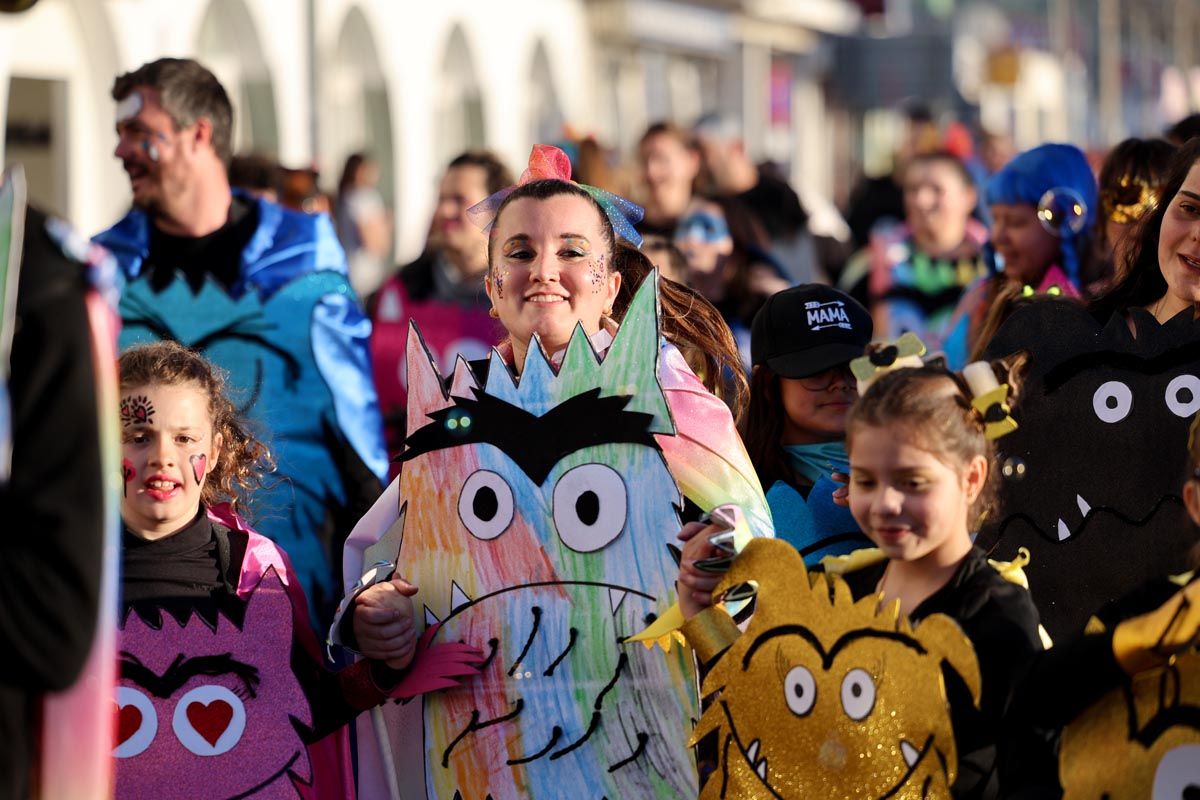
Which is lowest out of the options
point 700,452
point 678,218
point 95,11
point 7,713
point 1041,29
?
point 7,713

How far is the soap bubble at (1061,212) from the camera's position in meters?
6.47

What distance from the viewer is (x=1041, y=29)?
168ft

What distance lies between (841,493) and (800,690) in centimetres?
75

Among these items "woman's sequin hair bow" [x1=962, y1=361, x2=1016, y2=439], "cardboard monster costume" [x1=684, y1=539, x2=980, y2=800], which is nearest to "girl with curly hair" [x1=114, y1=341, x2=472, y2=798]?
"cardboard monster costume" [x1=684, y1=539, x2=980, y2=800]

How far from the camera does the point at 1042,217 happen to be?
648 centimetres

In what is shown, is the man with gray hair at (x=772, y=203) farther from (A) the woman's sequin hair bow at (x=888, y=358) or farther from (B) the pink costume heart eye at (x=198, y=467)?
(A) the woman's sequin hair bow at (x=888, y=358)

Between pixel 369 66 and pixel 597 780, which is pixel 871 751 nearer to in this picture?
pixel 597 780

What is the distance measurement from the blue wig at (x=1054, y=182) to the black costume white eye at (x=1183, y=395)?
198cm

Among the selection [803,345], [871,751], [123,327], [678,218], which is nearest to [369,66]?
[678,218]

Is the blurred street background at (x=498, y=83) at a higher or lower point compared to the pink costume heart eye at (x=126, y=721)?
higher

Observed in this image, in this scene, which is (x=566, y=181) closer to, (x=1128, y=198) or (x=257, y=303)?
(x=257, y=303)

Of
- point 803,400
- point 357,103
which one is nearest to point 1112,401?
point 803,400

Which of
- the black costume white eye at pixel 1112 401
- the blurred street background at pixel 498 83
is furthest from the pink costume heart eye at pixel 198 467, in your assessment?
the blurred street background at pixel 498 83

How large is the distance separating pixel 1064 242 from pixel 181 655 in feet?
10.7
